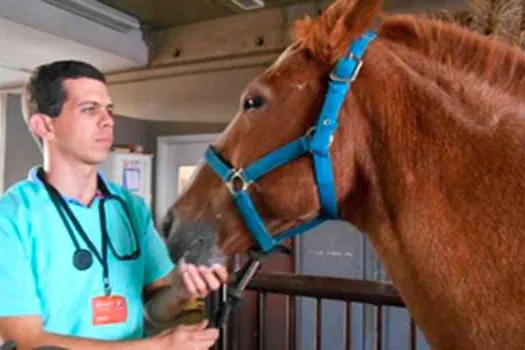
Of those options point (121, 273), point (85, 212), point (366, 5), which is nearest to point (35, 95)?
point (85, 212)

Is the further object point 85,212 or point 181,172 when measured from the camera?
point 181,172

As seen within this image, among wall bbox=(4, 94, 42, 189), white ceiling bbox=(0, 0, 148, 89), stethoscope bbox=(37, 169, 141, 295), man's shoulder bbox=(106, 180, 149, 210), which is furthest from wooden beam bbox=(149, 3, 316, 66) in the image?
stethoscope bbox=(37, 169, 141, 295)

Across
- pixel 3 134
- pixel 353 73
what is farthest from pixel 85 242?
pixel 3 134

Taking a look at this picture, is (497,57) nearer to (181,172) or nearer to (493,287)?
(493,287)

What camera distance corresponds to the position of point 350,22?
2.67 feet

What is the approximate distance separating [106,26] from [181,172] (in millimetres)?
1162

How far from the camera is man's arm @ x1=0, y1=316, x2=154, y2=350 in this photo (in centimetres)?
92

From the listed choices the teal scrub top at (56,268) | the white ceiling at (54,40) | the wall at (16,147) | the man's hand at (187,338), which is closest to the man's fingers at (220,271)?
the man's hand at (187,338)

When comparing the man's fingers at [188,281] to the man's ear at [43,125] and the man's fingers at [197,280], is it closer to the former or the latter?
the man's fingers at [197,280]

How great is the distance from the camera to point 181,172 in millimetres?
3986

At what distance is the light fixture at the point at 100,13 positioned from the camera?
3.28m

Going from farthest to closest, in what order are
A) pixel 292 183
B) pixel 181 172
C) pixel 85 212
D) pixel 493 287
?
pixel 181 172
pixel 85 212
pixel 292 183
pixel 493 287

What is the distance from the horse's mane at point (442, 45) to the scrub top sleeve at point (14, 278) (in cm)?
62

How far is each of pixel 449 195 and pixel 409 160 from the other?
3.0 inches
